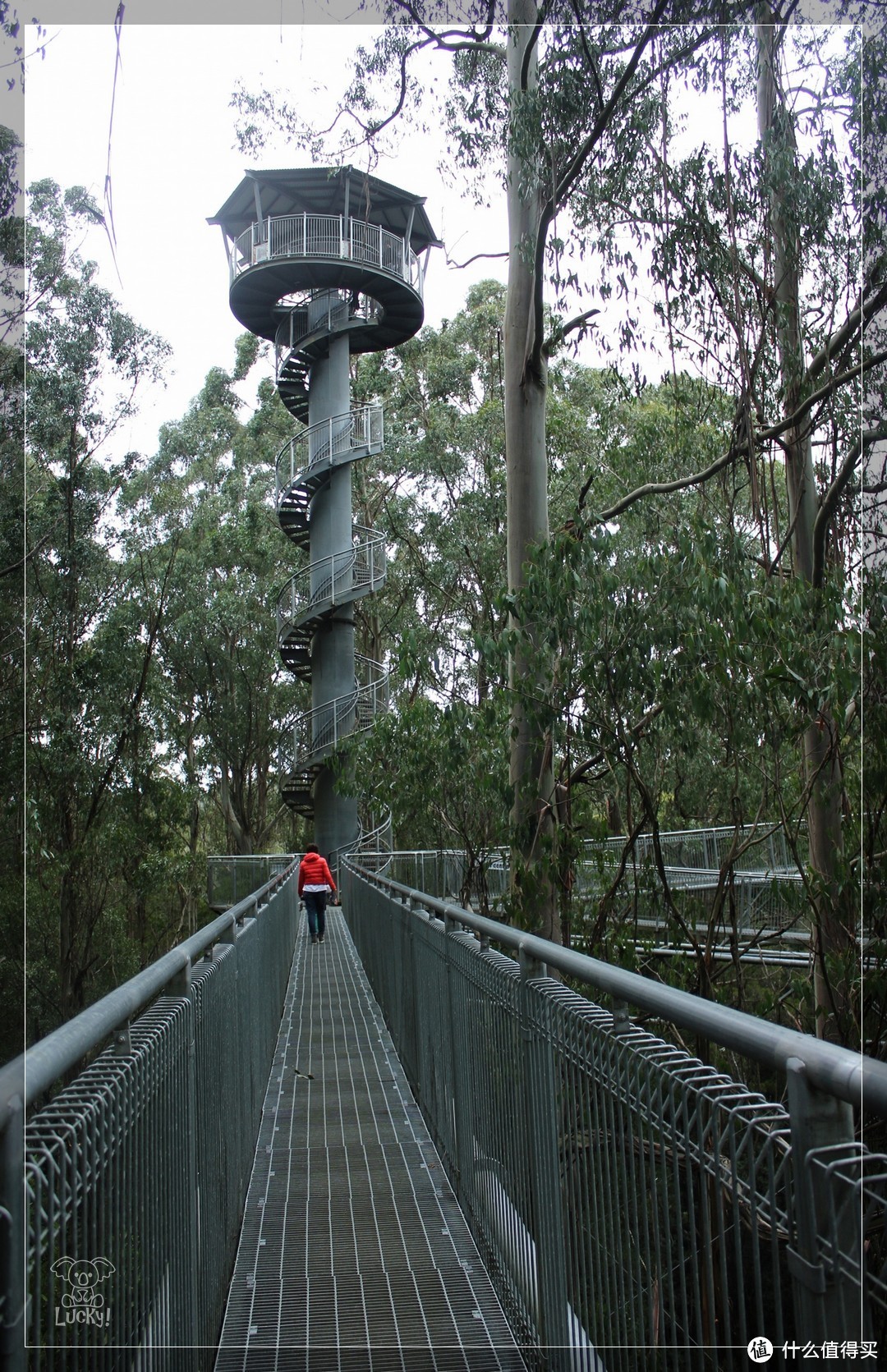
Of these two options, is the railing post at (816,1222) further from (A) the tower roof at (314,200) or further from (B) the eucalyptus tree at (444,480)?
(A) the tower roof at (314,200)

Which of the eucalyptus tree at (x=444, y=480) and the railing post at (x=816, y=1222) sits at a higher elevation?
the eucalyptus tree at (x=444, y=480)

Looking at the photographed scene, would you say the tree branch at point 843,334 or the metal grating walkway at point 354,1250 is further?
the tree branch at point 843,334

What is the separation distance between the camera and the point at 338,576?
88.4ft

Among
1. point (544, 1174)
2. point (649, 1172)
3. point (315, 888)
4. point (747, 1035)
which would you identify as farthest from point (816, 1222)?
point (315, 888)

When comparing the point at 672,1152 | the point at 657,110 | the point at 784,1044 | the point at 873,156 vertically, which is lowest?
the point at 672,1152

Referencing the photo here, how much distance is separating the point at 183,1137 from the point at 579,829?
739 centimetres

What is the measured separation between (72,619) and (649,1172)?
72.4 ft

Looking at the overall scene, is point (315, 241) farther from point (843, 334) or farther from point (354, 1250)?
point (354, 1250)

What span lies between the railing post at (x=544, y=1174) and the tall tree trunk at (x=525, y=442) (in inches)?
227

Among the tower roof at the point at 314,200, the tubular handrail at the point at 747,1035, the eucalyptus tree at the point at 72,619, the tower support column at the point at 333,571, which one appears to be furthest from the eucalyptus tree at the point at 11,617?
the tower roof at the point at 314,200

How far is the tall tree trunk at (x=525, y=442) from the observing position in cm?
973

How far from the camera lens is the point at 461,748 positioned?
1056cm

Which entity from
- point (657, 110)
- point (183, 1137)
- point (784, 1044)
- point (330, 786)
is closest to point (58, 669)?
point (330, 786)

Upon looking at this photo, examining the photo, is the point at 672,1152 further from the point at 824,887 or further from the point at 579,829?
the point at 579,829
